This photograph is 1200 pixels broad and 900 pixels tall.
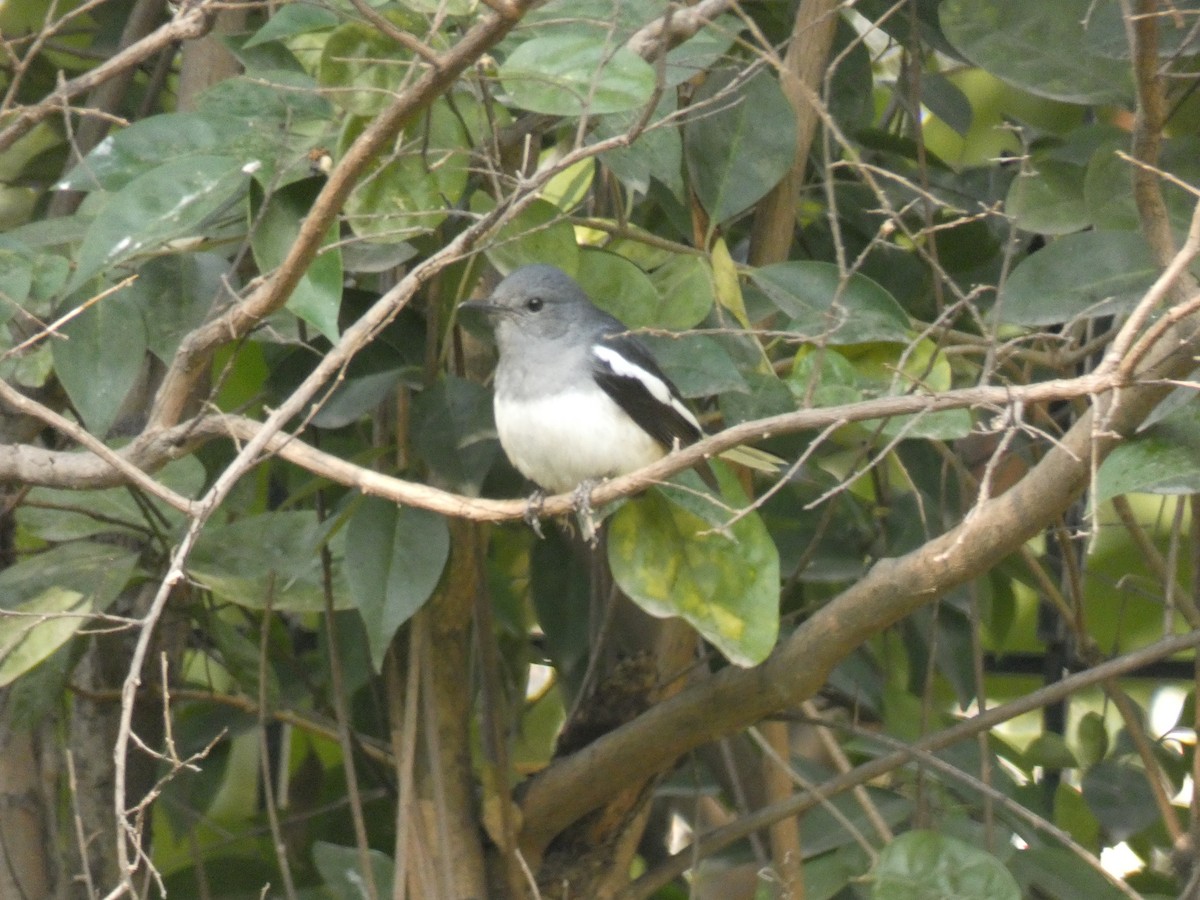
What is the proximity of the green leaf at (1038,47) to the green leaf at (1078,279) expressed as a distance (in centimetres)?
32

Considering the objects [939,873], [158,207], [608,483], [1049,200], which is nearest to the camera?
[158,207]

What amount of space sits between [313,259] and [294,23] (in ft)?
1.81

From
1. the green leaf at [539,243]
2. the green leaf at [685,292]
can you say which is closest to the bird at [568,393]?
the green leaf at [685,292]

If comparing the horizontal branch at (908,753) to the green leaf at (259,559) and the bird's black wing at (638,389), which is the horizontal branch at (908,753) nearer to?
the bird's black wing at (638,389)

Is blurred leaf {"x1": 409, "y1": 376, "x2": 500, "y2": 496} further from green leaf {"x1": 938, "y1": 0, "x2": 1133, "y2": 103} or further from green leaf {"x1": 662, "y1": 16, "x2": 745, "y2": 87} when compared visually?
green leaf {"x1": 938, "y1": 0, "x2": 1133, "y2": 103}

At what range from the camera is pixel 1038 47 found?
2.67 meters

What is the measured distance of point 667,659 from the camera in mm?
3170

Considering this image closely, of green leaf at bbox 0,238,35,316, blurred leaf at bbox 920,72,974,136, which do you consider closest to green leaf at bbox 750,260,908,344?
blurred leaf at bbox 920,72,974,136

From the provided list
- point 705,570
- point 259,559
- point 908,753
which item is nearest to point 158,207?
point 259,559

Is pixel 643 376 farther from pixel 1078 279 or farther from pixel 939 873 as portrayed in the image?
pixel 939 873

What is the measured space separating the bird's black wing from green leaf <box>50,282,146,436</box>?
111cm

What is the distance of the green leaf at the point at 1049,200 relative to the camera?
2.68m

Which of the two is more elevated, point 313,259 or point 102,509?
point 313,259

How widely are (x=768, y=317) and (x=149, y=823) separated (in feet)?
6.02
